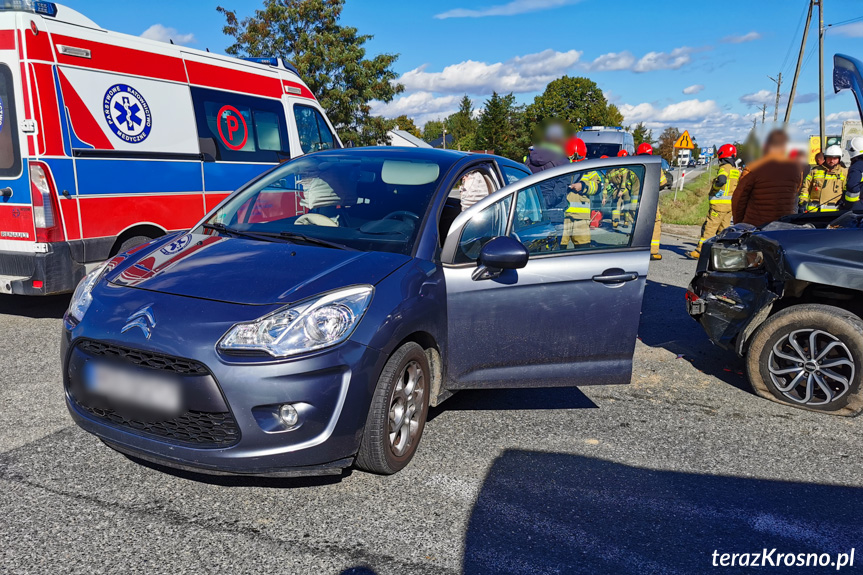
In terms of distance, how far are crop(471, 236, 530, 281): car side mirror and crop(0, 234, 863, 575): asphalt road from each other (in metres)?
1.02

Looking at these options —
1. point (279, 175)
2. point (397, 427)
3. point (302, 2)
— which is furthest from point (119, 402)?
point (302, 2)

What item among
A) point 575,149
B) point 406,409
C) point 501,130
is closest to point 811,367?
point 406,409

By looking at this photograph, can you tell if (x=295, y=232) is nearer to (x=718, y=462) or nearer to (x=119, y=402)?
(x=119, y=402)

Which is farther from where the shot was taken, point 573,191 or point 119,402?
point 573,191

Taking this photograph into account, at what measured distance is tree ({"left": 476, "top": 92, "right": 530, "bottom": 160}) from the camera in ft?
181

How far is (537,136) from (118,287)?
7.33m

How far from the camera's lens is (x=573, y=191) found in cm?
375

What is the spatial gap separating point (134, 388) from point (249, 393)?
0.51m

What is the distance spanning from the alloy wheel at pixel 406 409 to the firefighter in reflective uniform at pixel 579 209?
1.18 m

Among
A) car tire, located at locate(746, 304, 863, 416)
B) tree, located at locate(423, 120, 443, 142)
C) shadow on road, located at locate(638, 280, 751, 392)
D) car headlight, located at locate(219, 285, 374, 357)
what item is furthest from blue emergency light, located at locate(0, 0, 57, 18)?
tree, located at locate(423, 120, 443, 142)

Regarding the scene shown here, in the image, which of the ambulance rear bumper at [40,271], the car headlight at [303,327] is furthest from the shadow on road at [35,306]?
the car headlight at [303,327]

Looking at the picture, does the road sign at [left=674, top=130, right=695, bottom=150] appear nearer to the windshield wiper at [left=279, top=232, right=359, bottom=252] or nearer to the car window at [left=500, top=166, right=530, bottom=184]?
the car window at [left=500, top=166, right=530, bottom=184]

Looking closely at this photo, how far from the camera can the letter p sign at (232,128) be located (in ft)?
23.2

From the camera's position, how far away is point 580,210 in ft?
12.4
